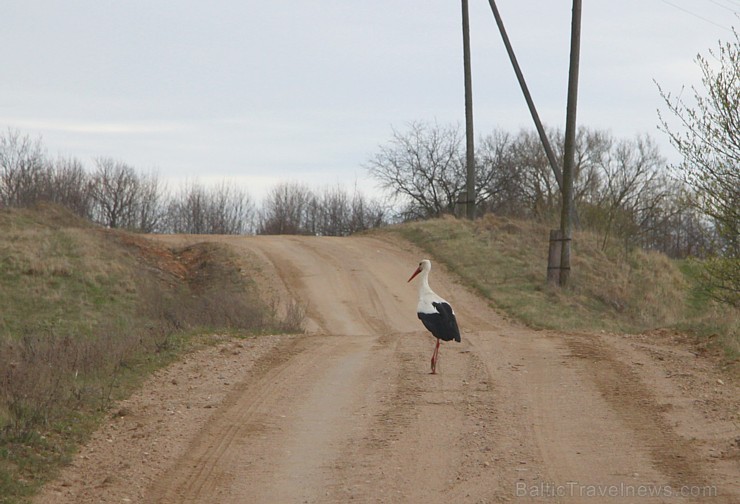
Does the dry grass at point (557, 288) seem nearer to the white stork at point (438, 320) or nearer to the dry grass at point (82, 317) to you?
the dry grass at point (82, 317)

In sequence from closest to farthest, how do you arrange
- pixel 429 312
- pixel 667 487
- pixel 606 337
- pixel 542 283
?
1. pixel 667 487
2. pixel 429 312
3. pixel 606 337
4. pixel 542 283

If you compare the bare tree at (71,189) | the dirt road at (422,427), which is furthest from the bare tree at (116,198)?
the dirt road at (422,427)

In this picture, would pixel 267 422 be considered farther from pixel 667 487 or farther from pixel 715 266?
pixel 715 266

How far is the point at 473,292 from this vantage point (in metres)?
26.9

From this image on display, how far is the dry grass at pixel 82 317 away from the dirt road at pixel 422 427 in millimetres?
405

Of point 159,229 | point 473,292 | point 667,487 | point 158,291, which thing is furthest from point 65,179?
point 667,487

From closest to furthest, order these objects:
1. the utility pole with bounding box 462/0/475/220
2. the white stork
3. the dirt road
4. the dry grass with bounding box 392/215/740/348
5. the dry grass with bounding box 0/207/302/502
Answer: the dirt road, the dry grass with bounding box 0/207/302/502, the white stork, the dry grass with bounding box 392/215/740/348, the utility pole with bounding box 462/0/475/220

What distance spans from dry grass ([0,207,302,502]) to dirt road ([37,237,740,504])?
0.40m

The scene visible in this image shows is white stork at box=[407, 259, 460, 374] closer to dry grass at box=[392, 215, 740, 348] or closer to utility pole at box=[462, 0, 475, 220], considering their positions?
dry grass at box=[392, 215, 740, 348]

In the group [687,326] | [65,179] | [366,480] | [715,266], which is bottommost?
[366,480]

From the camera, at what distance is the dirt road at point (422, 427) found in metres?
7.13

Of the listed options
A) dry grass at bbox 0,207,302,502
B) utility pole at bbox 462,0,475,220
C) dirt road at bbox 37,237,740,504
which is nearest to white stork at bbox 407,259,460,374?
dirt road at bbox 37,237,740,504

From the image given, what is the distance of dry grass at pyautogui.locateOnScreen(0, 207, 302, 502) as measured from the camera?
8.54 metres

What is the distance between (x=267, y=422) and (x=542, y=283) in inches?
754
